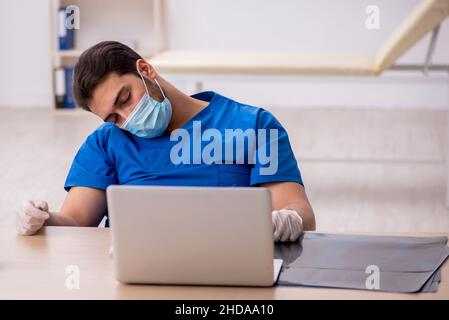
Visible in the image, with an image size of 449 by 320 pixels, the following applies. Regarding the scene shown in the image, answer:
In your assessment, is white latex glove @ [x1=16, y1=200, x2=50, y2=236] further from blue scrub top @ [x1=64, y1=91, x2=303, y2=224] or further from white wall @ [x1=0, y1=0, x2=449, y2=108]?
white wall @ [x1=0, y1=0, x2=449, y2=108]

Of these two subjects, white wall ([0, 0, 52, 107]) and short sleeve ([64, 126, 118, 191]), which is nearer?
short sleeve ([64, 126, 118, 191])

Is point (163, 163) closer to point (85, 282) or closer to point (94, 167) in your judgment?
point (94, 167)

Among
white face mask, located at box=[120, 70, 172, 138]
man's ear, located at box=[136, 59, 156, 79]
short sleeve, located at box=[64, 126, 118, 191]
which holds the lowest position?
short sleeve, located at box=[64, 126, 118, 191]

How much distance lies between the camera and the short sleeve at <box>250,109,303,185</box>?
1.84m

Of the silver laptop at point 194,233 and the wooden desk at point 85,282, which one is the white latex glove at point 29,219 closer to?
the wooden desk at point 85,282

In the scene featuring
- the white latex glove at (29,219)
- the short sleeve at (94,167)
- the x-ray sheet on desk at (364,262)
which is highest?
the short sleeve at (94,167)

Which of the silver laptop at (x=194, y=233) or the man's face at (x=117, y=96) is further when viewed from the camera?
the man's face at (x=117, y=96)

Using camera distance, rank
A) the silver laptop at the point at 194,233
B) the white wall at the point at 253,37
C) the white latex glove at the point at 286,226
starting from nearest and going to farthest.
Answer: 1. the silver laptop at the point at 194,233
2. the white latex glove at the point at 286,226
3. the white wall at the point at 253,37

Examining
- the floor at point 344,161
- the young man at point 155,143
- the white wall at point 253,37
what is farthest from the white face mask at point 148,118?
the white wall at point 253,37

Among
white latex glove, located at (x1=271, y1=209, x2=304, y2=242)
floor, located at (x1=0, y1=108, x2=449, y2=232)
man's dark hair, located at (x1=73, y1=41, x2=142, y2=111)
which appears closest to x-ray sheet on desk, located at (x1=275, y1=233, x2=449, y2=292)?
white latex glove, located at (x1=271, y1=209, x2=304, y2=242)

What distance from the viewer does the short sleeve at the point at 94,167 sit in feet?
6.12

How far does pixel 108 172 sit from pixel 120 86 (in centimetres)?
19

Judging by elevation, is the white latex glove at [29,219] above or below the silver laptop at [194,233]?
below

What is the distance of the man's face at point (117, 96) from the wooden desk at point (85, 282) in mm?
311
